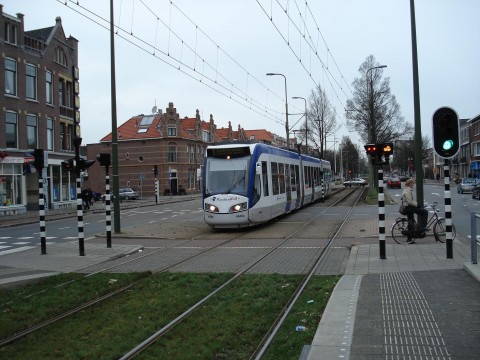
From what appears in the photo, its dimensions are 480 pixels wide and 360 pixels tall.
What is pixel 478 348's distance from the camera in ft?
15.6

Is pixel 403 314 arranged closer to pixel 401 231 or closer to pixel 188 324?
pixel 188 324

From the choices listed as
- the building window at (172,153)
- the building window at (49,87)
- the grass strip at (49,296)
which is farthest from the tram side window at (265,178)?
the building window at (172,153)

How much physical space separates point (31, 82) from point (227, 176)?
2480 cm

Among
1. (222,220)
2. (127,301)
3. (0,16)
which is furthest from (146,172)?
(127,301)

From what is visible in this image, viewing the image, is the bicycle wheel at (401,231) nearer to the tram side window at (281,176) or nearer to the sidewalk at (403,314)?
the sidewalk at (403,314)

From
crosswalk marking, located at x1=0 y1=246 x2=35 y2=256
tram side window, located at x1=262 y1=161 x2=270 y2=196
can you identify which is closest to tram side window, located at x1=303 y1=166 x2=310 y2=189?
tram side window, located at x1=262 y1=161 x2=270 y2=196

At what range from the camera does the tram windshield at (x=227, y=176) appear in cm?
1706

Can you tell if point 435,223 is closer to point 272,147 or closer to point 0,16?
point 272,147

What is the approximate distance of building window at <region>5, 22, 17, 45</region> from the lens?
110 feet

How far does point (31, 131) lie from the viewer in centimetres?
3581

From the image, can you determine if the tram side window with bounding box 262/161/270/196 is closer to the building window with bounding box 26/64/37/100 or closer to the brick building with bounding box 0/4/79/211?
the brick building with bounding box 0/4/79/211

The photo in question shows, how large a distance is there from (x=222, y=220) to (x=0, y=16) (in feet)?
82.6

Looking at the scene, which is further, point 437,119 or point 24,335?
point 437,119

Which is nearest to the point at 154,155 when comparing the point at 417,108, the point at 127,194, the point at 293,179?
the point at 127,194
